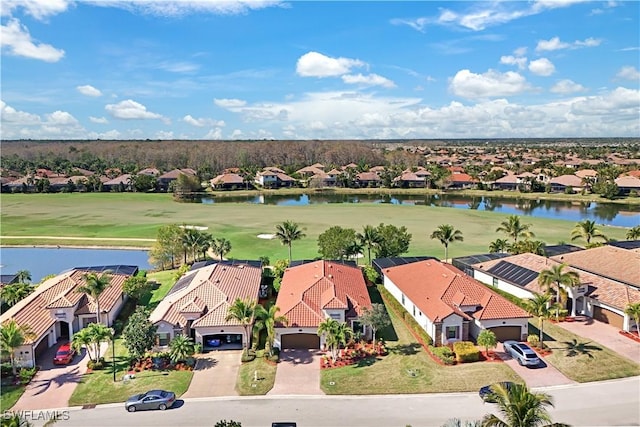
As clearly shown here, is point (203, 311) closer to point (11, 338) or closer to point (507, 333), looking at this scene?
point (11, 338)

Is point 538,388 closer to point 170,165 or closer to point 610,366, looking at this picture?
point 610,366

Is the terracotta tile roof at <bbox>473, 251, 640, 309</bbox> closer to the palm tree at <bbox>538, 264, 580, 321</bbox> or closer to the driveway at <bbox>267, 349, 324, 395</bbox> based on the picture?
the palm tree at <bbox>538, 264, 580, 321</bbox>

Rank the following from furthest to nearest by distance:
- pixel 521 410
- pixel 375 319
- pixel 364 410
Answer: pixel 375 319, pixel 364 410, pixel 521 410

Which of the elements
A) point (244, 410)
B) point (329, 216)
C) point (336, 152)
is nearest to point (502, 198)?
point (329, 216)

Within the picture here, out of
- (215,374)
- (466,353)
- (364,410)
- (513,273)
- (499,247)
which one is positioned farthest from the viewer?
(499,247)

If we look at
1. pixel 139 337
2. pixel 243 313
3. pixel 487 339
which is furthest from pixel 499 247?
pixel 139 337

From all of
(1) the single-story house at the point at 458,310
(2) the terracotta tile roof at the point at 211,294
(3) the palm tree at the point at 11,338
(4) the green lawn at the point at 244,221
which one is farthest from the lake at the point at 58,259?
(1) the single-story house at the point at 458,310

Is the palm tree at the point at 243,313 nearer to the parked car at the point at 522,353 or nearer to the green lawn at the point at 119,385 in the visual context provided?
the green lawn at the point at 119,385

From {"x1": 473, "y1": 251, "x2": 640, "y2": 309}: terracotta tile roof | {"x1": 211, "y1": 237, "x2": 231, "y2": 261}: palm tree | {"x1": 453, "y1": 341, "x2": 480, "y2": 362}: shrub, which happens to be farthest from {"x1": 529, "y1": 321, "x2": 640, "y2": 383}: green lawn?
{"x1": 211, "y1": 237, "x2": 231, "y2": 261}: palm tree
